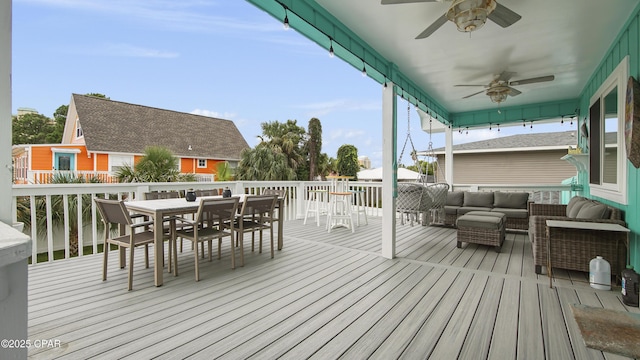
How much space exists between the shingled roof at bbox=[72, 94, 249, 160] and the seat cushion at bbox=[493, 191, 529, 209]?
46.6 ft

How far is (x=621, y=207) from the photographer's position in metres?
3.36

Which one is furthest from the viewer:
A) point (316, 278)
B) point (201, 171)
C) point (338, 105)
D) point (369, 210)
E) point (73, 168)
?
point (338, 105)

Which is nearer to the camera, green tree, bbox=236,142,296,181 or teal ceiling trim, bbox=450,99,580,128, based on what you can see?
teal ceiling trim, bbox=450,99,580,128

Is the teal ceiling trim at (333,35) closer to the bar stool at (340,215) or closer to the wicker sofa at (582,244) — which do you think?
the bar stool at (340,215)

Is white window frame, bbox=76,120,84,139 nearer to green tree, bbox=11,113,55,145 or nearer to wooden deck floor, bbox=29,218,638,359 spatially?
green tree, bbox=11,113,55,145

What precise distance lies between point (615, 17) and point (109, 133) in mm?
16665

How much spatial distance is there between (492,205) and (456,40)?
4.01m

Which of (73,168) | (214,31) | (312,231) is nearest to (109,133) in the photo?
(73,168)

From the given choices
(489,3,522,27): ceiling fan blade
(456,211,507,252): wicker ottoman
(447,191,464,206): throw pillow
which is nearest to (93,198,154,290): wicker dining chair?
(489,3,522,27): ceiling fan blade

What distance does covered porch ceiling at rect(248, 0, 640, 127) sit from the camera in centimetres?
298

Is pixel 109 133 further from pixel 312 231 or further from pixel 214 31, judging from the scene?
pixel 312 231

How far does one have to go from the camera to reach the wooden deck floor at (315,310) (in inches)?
72.3

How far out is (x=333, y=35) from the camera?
3256 mm

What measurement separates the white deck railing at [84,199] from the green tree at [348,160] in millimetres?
12812
